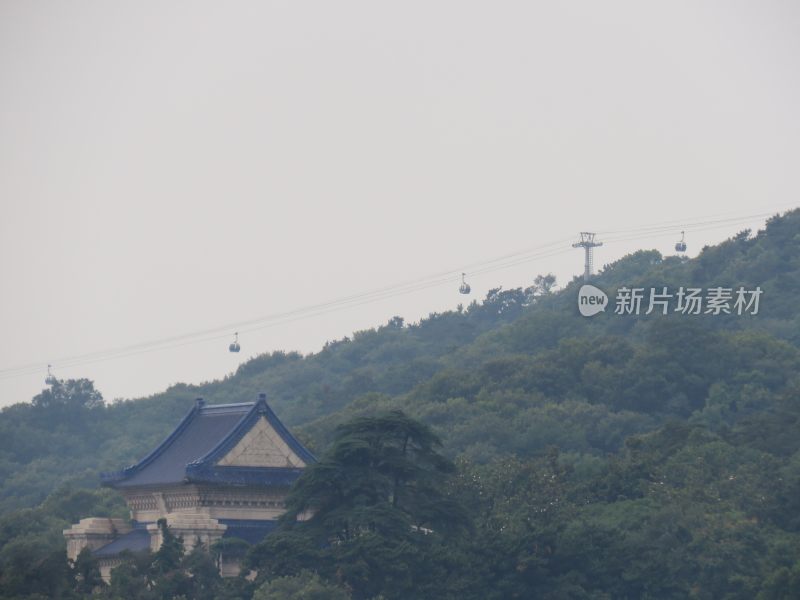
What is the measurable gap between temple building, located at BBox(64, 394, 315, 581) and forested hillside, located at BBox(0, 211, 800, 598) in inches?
74.3

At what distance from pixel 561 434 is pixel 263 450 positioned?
92.3ft

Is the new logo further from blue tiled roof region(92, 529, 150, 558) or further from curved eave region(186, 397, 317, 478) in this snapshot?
blue tiled roof region(92, 529, 150, 558)

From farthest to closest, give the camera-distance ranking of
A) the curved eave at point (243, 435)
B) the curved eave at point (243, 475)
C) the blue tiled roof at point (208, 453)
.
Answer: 1. the blue tiled roof at point (208, 453)
2. the curved eave at point (243, 435)
3. the curved eave at point (243, 475)

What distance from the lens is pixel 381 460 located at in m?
44.9

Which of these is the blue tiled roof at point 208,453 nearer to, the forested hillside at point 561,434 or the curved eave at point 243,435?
the curved eave at point 243,435

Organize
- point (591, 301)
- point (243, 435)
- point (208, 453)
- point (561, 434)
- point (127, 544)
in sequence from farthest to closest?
point (591, 301) → point (561, 434) → point (127, 544) → point (243, 435) → point (208, 453)

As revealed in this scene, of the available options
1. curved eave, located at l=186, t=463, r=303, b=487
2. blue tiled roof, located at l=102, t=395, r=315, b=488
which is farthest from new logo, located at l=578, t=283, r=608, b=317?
curved eave, located at l=186, t=463, r=303, b=487

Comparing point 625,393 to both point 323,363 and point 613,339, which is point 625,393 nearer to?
point 613,339

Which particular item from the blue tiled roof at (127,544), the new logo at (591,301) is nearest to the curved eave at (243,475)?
the blue tiled roof at (127,544)

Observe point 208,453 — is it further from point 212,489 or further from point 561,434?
point 561,434

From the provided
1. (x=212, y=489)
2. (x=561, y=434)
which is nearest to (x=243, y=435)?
(x=212, y=489)

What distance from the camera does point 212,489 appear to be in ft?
156

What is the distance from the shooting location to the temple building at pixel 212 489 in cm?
4697

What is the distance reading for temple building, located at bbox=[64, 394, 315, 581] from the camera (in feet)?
154
